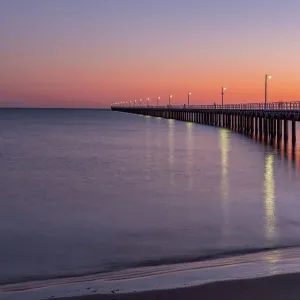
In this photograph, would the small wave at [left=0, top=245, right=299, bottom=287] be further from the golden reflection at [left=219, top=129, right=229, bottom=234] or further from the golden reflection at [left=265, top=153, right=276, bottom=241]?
the golden reflection at [left=219, top=129, right=229, bottom=234]

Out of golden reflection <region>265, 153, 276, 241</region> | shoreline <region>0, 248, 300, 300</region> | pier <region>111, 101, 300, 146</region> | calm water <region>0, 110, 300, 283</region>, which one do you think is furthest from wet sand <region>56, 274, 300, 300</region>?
pier <region>111, 101, 300, 146</region>

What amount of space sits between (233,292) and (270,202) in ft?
23.9

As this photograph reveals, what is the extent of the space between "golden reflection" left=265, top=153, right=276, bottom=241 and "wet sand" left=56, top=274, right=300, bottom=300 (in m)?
3.11

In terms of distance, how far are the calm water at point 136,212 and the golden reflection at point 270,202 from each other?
0.02 m

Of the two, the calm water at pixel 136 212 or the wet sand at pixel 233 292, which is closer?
the wet sand at pixel 233 292

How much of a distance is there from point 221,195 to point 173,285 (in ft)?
26.4

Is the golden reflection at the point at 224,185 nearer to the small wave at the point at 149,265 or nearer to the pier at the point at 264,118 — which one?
the small wave at the point at 149,265

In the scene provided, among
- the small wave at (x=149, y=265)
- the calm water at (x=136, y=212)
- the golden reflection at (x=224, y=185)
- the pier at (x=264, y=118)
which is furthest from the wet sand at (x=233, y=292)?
the pier at (x=264, y=118)

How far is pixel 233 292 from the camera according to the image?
5.06m

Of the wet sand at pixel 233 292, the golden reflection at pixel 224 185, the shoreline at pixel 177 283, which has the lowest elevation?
the golden reflection at pixel 224 185

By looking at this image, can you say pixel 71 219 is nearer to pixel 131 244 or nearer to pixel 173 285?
pixel 131 244

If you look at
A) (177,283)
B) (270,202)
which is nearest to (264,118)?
(270,202)

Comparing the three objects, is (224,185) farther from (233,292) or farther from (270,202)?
(233,292)

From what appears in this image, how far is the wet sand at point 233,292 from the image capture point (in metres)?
4.92
